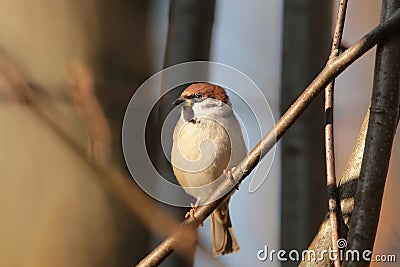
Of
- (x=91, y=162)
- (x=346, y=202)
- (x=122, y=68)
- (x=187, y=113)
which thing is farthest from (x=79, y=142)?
(x=346, y=202)

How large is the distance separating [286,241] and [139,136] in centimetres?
37

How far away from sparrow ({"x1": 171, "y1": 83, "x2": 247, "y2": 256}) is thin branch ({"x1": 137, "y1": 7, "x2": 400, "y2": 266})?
3 centimetres

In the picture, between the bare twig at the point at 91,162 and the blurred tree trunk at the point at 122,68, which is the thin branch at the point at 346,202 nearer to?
the bare twig at the point at 91,162

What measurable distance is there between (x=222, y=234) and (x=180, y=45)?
0.26 metres

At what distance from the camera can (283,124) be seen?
387 millimetres

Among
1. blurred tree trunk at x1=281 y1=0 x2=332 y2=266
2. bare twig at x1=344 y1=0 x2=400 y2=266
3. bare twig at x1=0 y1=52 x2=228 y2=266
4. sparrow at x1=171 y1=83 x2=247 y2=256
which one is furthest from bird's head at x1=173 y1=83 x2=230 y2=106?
blurred tree trunk at x1=281 y1=0 x2=332 y2=266

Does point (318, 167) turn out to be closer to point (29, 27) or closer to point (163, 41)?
point (163, 41)

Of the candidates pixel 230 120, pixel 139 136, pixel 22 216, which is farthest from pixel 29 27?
pixel 230 120

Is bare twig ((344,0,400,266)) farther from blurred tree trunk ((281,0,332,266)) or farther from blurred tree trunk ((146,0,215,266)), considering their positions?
blurred tree trunk ((281,0,332,266))

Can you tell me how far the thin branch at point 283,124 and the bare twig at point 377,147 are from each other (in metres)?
0.01

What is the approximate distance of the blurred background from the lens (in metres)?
0.79

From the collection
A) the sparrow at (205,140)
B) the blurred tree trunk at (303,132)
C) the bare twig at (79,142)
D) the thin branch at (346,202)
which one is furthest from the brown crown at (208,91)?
the blurred tree trunk at (303,132)

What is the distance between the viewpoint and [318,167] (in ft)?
2.98

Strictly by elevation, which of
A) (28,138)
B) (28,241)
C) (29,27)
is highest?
(29,27)
